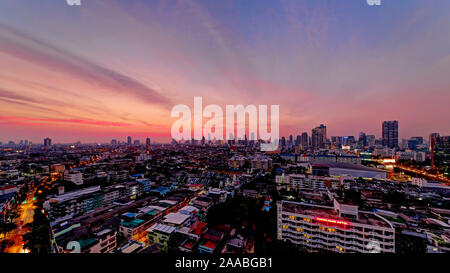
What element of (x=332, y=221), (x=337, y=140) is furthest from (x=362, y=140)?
(x=332, y=221)

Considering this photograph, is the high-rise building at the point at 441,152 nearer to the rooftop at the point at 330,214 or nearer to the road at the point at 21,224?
the rooftop at the point at 330,214

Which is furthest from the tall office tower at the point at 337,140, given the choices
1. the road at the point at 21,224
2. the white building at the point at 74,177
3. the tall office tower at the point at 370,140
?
the road at the point at 21,224

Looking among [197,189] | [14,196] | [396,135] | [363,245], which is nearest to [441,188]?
[363,245]

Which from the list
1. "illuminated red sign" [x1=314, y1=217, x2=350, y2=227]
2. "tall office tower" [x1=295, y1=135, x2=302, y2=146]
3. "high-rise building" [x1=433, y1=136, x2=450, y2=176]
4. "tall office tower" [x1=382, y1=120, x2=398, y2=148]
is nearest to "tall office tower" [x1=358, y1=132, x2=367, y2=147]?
"tall office tower" [x1=382, y1=120, x2=398, y2=148]

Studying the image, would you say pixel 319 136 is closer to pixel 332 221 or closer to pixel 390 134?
pixel 390 134

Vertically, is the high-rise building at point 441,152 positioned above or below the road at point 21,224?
above
